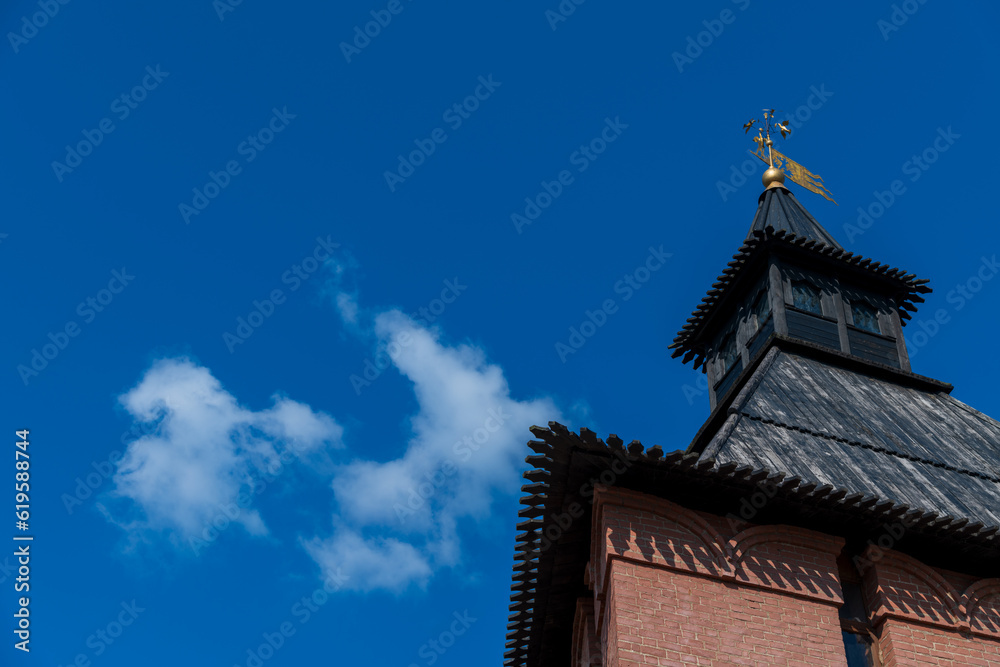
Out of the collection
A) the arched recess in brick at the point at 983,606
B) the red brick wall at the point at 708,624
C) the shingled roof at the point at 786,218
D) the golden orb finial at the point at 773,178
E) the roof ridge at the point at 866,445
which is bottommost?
the red brick wall at the point at 708,624

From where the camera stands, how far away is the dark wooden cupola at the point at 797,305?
17047mm

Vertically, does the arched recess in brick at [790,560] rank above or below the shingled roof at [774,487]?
below

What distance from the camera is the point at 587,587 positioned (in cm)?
1043

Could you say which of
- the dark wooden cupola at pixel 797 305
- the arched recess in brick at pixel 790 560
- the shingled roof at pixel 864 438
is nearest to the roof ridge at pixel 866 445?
the shingled roof at pixel 864 438

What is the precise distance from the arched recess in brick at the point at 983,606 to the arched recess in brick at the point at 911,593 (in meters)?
0.10

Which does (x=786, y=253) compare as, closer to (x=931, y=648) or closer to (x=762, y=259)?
(x=762, y=259)

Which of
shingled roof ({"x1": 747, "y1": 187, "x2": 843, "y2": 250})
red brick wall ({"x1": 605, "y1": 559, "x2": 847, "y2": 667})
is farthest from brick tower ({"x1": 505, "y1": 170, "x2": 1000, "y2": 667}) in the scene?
shingled roof ({"x1": 747, "y1": 187, "x2": 843, "y2": 250})

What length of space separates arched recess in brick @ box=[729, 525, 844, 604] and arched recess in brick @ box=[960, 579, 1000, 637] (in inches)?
48.5

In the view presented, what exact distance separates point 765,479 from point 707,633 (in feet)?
4.68

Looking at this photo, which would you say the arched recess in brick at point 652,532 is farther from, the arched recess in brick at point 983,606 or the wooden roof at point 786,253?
the wooden roof at point 786,253

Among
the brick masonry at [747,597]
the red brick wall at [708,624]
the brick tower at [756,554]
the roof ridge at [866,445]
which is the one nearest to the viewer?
the red brick wall at [708,624]

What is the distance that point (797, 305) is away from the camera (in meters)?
17.3

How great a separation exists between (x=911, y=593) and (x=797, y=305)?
26.5ft

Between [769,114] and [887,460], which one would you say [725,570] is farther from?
[769,114]
